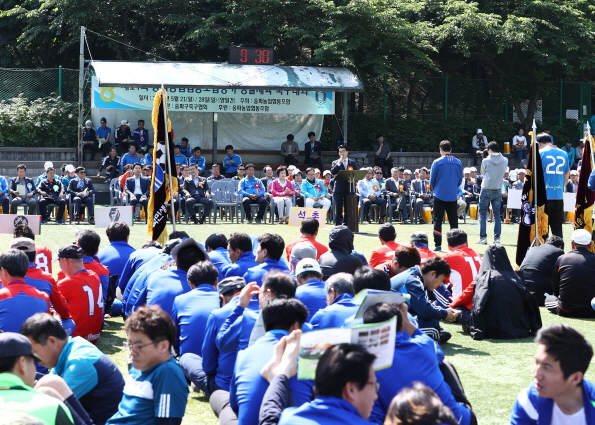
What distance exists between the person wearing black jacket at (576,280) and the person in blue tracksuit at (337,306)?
415cm

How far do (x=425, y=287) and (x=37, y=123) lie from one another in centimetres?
1916

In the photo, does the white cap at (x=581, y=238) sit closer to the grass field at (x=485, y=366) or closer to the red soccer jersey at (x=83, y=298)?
the grass field at (x=485, y=366)

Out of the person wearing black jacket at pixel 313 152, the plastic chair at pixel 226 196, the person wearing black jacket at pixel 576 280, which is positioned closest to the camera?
the person wearing black jacket at pixel 576 280

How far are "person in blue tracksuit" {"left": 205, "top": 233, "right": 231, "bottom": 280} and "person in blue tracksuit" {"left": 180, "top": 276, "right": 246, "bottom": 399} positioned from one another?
2059 millimetres

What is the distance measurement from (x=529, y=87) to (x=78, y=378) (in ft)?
96.6

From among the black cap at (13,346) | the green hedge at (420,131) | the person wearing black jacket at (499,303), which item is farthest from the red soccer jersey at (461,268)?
the green hedge at (420,131)

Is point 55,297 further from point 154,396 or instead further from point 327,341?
point 327,341

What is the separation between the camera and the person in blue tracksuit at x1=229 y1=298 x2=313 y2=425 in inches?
171

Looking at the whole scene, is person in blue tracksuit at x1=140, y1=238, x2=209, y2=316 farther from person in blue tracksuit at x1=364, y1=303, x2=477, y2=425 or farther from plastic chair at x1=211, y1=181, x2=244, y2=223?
plastic chair at x1=211, y1=181, x2=244, y2=223

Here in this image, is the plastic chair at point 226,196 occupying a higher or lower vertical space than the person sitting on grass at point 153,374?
higher

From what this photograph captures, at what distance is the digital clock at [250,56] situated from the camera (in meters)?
24.5

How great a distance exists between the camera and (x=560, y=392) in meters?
3.76

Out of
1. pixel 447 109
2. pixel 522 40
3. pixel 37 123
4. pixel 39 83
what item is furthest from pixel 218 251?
pixel 447 109

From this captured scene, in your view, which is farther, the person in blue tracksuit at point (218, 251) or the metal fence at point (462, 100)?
the metal fence at point (462, 100)
